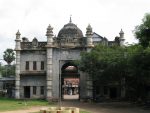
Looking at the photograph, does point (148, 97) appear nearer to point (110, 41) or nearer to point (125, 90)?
point (125, 90)

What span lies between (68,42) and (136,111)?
21.0 m

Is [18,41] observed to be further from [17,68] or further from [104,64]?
[104,64]

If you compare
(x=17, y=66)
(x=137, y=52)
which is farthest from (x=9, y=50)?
(x=137, y=52)

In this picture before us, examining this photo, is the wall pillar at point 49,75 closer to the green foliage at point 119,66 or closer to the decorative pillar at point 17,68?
the decorative pillar at point 17,68

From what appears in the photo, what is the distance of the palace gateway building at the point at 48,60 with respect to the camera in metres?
55.1

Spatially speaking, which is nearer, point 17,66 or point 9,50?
point 17,66

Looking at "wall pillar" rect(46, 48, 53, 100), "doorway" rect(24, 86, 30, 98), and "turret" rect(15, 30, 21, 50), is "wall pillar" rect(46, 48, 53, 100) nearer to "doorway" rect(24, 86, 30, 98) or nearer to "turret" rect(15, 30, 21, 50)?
"doorway" rect(24, 86, 30, 98)

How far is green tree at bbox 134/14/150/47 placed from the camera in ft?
117

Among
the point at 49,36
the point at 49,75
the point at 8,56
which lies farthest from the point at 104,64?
the point at 8,56

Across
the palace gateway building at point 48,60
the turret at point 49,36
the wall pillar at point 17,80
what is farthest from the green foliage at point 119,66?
the wall pillar at point 17,80

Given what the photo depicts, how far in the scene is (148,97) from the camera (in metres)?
49.8

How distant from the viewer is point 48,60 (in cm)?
5525

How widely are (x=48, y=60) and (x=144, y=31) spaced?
21.6 metres

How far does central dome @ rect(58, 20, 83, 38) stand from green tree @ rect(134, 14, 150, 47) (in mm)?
20067
